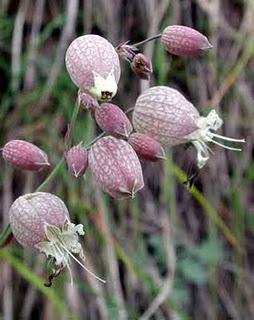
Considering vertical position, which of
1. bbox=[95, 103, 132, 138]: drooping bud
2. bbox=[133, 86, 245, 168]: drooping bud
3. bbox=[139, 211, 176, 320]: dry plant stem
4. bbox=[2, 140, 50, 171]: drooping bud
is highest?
bbox=[95, 103, 132, 138]: drooping bud

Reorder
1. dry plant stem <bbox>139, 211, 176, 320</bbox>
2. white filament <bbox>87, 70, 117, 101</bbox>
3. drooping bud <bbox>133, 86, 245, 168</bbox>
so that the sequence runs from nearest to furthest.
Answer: white filament <bbox>87, 70, 117, 101</bbox>
drooping bud <bbox>133, 86, 245, 168</bbox>
dry plant stem <bbox>139, 211, 176, 320</bbox>

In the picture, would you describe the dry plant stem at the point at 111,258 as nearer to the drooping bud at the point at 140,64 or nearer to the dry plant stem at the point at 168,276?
the dry plant stem at the point at 168,276

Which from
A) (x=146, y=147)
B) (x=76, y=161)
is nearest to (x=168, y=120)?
(x=146, y=147)

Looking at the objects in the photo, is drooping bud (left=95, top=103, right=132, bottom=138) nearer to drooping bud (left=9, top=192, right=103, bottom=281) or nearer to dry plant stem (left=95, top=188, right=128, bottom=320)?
drooping bud (left=9, top=192, right=103, bottom=281)

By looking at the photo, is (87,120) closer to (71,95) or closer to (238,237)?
(71,95)

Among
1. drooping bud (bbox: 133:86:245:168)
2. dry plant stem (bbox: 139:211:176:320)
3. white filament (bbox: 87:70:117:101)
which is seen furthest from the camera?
dry plant stem (bbox: 139:211:176:320)

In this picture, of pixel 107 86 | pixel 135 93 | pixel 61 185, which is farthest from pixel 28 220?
pixel 135 93

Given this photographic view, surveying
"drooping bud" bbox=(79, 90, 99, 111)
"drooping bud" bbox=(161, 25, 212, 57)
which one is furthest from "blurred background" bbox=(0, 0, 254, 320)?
"drooping bud" bbox=(79, 90, 99, 111)

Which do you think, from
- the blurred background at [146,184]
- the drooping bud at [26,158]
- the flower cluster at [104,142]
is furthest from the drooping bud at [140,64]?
the blurred background at [146,184]
